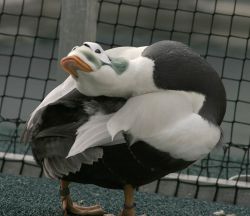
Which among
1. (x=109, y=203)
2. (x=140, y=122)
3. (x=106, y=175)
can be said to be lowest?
(x=109, y=203)

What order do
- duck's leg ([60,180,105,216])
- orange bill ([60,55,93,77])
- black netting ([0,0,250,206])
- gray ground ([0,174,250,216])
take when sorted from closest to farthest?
orange bill ([60,55,93,77])
duck's leg ([60,180,105,216])
gray ground ([0,174,250,216])
black netting ([0,0,250,206])

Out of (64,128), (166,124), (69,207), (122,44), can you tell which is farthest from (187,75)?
(122,44)

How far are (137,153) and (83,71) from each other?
0.15 metres

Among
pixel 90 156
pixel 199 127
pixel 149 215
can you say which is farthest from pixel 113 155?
pixel 149 215

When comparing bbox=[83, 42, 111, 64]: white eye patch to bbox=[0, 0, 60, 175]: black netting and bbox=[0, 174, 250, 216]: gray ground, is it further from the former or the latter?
bbox=[0, 0, 60, 175]: black netting

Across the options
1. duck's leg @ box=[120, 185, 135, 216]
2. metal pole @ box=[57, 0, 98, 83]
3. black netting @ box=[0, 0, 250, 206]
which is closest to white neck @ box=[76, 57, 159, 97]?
duck's leg @ box=[120, 185, 135, 216]

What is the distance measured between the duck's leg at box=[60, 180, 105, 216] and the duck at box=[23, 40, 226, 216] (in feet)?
0.46

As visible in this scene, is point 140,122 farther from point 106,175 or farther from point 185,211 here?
point 185,211

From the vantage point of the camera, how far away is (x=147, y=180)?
A: 1.12 meters

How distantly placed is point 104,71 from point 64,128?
140 millimetres

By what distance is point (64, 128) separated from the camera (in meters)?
1.12

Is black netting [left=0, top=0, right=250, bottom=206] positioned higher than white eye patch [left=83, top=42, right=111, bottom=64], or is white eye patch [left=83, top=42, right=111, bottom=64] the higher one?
white eye patch [left=83, top=42, right=111, bottom=64]

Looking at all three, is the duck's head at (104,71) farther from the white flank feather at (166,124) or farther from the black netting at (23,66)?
the black netting at (23,66)

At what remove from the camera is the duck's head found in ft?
3.30
